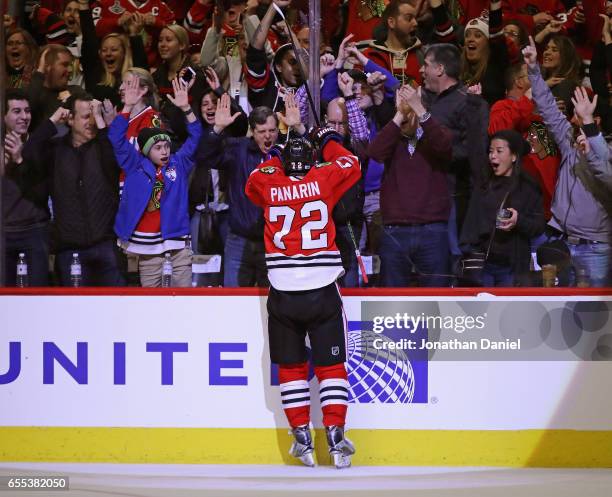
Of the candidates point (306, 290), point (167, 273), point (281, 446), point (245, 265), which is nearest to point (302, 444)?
point (281, 446)

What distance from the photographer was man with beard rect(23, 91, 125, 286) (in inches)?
266

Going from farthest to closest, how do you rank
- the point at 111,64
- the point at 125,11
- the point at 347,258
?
the point at 125,11 < the point at 111,64 < the point at 347,258

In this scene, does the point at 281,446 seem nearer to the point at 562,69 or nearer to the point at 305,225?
the point at 305,225

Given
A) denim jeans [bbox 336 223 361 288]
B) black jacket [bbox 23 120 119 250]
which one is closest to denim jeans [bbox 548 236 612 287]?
denim jeans [bbox 336 223 361 288]

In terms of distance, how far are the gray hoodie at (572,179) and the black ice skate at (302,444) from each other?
202 cm

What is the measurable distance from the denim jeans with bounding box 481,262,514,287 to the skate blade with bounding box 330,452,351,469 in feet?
4.62

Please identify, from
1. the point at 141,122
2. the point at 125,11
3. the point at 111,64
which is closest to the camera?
the point at 141,122

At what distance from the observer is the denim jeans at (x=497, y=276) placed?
6.50m

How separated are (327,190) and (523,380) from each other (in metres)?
1.37

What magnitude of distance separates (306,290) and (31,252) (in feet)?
6.30

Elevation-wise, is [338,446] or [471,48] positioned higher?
[471,48]

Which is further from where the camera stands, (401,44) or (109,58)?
(109,58)

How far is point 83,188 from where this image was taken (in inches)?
269

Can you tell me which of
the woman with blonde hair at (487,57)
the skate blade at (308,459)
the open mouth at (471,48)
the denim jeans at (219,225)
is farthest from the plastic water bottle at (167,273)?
the open mouth at (471,48)
